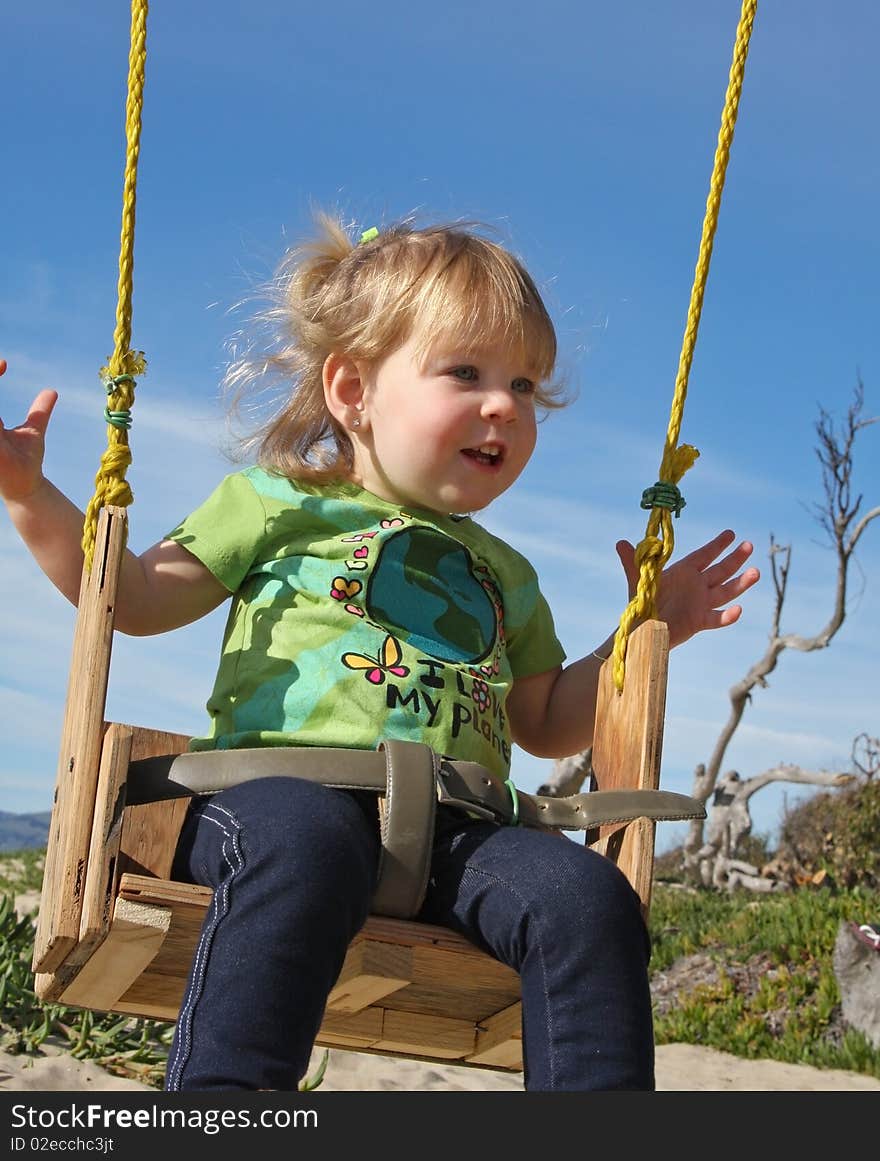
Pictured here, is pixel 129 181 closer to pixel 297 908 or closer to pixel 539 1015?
pixel 297 908

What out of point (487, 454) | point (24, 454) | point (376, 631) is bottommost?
point (376, 631)

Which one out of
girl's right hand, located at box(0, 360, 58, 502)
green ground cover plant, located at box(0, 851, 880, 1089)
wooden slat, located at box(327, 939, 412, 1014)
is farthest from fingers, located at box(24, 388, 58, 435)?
green ground cover plant, located at box(0, 851, 880, 1089)

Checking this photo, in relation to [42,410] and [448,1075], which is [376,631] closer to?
[42,410]

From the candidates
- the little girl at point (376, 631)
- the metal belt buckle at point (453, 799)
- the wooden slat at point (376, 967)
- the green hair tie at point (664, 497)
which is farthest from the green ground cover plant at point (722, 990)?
the green hair tie at point (664, 497)

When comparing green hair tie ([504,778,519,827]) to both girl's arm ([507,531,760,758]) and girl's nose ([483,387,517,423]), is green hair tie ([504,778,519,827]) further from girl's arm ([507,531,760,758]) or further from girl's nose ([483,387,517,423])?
girl's nose ([483,387,517,423])

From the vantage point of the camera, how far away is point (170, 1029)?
6.32 meters

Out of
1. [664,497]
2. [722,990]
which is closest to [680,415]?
[664,497]

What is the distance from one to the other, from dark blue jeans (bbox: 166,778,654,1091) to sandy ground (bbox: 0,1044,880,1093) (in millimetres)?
1423

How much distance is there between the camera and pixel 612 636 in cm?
357

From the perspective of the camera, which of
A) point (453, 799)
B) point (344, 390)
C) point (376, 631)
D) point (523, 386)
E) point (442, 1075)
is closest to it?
point (453, 799)

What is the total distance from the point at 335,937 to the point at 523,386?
4.69ft

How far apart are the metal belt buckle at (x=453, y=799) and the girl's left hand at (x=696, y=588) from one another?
36.9 inches

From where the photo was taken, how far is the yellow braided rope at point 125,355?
9.08 ft

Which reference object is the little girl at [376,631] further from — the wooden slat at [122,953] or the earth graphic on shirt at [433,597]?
the wooden slat at [122,953]
